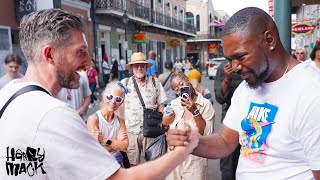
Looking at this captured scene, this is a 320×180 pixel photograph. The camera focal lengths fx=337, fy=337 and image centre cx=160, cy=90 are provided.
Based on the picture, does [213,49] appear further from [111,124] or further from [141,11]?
[111,124]

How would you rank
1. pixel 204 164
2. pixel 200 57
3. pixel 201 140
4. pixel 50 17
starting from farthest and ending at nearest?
pixel 200 57
pixel 204 164
pixel 201 140
pixel 50 17

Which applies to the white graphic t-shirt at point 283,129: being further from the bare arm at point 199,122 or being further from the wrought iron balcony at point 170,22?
the wrought iron balcony at point 170,22

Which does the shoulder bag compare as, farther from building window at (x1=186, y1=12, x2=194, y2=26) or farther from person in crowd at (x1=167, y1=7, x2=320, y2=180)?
building window at (x1=186, y1=12, x2=194, y2=26)

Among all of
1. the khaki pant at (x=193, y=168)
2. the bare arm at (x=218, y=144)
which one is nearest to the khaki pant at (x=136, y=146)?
A: the khaki pant at (x=193, y=168)

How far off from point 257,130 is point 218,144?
1.18ft

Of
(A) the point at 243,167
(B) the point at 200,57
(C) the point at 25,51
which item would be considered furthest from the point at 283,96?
(B) the point at 200,57

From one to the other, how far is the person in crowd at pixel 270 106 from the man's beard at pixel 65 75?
1.97ft

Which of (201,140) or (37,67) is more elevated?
(37,67)

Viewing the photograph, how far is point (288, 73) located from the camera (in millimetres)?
1793

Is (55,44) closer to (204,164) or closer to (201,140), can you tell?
(201,140)

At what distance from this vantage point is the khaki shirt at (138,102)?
4.57 meters

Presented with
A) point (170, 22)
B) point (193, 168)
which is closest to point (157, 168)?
point (193, 168)

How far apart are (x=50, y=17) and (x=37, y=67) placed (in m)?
0.23

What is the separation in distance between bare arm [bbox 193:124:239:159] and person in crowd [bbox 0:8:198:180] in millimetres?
498
